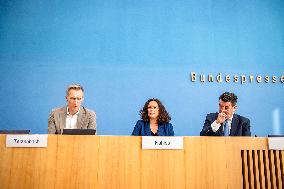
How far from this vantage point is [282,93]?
13.3 feet

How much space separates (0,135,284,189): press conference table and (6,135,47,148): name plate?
2 centimetres

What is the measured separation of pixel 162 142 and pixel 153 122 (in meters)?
1.25

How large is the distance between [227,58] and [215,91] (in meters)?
0.47

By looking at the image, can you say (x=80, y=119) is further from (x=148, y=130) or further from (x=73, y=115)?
(x=148, y=130)

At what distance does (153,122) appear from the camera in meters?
3.09

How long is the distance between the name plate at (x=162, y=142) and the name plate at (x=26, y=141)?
58cm

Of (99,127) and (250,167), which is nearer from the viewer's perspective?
(250,167)

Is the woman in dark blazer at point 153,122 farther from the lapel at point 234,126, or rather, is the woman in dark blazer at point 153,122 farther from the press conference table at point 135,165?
the press conference table at point 135,165

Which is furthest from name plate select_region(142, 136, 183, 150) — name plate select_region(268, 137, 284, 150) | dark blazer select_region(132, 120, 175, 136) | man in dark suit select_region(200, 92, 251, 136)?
man in dark suit select_region(200, 92, 251, 136)

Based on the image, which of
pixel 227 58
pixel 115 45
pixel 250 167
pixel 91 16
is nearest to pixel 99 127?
pixel 115 45

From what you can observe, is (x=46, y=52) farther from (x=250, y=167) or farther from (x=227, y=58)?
(x=250, y=167)

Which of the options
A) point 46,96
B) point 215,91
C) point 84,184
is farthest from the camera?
point 215,91

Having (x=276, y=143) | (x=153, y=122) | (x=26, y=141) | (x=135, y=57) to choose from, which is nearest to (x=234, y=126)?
(x=153, y=122)

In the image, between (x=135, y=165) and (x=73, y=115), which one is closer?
(x=135, y=165)
